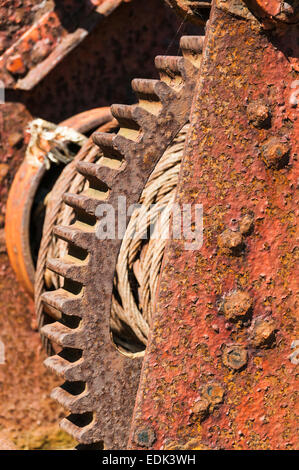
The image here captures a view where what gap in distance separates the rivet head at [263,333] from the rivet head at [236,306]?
0.16 ft

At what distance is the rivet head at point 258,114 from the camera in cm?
201

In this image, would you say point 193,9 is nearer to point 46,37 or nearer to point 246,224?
point 246,224

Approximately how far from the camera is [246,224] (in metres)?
2.03

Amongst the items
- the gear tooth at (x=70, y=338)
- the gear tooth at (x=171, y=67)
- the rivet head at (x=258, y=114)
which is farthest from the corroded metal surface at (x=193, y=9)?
the gear tooth at (x=70, y=338)

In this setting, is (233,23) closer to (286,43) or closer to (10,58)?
(286,43)

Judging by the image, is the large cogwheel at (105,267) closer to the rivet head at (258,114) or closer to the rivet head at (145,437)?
the rivet head at (258,114)

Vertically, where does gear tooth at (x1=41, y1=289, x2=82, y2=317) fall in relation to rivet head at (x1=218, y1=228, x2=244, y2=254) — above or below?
below

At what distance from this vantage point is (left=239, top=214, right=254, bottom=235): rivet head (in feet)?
6.66

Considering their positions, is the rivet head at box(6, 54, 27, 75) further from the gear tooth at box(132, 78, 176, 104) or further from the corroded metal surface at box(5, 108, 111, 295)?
the gear tooth at box(132, 78, 176, 104)

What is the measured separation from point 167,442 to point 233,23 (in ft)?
3.44

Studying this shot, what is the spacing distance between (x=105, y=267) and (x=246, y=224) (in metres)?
0.67

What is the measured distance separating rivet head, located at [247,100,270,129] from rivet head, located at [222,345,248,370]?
0.56 metres

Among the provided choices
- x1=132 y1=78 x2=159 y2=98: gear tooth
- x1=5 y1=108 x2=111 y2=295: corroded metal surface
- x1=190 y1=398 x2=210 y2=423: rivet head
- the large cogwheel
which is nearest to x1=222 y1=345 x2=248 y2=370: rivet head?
x1=190 y1=398 x2=210 y2=423: rivet head

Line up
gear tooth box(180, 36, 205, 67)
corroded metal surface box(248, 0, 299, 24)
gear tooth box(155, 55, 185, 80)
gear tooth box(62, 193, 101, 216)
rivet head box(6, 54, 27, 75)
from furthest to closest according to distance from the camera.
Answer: rivet head box(6, 54, 27, 75) → gear tooth box(62, 193, 101, 216) → gear tooth box(155, 55, 185, 80) → gear tooth box(180, 36, 205, 67) → corroded metal surface box(248, 0, 299, 24)
